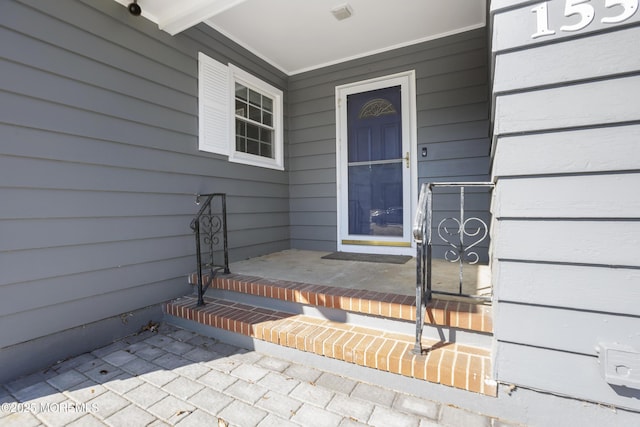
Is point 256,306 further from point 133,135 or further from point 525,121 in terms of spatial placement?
point 525,121

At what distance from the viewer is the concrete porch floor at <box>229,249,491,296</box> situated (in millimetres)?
2301

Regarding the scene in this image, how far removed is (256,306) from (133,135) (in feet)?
5.63

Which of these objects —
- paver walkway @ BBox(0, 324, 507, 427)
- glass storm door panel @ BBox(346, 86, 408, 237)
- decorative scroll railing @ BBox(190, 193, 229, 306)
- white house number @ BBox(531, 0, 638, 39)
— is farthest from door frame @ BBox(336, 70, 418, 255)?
white house number @ BBox(531, 0, 638, 39)

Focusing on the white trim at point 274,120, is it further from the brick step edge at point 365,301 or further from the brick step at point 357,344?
the brick step at point 357,344

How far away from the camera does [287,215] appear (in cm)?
426

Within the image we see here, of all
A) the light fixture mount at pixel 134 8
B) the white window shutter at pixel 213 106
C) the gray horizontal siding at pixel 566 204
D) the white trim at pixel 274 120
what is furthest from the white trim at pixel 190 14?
the gray horizontal siding at pixel 566 204

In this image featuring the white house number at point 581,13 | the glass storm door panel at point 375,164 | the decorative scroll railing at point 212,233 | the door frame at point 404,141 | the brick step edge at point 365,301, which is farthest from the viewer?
the glass storm door panel at point 375,164

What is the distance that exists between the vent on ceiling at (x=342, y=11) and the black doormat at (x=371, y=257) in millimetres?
2535

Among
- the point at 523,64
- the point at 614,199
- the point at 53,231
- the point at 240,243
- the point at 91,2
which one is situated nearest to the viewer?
the point at 614,199

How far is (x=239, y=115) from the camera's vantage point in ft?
11.4

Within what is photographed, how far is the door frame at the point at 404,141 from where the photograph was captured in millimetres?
3516

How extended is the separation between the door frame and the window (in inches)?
33.4

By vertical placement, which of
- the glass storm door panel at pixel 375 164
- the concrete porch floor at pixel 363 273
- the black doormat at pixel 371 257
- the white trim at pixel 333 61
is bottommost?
the concrete porch floor at pixel 363 273

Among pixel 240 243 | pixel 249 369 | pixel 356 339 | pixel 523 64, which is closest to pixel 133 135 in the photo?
pixel 240 243
